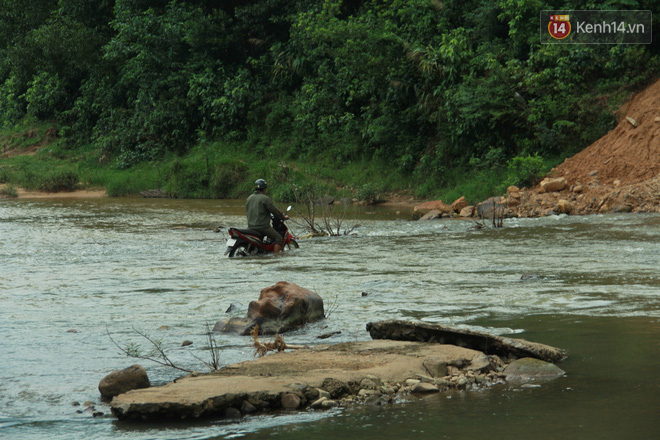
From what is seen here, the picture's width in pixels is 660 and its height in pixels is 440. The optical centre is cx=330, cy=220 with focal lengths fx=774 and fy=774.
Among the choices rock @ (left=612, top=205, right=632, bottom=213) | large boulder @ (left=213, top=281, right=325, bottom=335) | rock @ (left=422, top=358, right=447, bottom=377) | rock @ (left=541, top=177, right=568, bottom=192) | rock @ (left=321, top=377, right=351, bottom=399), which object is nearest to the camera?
rock @ (left=321, top=377, right=351, bottom=399)

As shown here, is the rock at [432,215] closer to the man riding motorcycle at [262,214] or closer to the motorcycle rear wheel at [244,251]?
the man riding motorcycle at [262,214]

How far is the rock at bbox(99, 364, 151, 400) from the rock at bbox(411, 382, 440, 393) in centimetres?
184

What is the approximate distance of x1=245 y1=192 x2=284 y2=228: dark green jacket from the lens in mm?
13430

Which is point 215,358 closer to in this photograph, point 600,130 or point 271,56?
point 600,130

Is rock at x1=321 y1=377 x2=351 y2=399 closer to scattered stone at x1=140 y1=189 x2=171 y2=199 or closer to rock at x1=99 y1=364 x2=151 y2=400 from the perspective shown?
rock at x1=99 y1=364 x2=151 y2=400

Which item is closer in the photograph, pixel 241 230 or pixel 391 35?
pixel 241 230

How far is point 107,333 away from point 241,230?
6.33 meters

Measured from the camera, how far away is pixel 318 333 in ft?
23.3

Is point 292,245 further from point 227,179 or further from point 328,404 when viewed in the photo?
point 227,179

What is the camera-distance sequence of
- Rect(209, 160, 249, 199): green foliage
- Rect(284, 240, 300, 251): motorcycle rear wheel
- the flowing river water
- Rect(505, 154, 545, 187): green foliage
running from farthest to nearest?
Rect(209, 160, 249, 199): green foliage < Rect(505, 154, 545, 187): green foliage < Rect(284, 240, 300, 251): motorcycle rear wheel < the flowing river water

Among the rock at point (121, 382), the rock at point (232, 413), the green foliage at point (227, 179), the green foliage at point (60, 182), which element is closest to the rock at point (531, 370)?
the rock at point (232, 413)

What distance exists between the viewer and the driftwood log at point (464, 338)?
226 inches

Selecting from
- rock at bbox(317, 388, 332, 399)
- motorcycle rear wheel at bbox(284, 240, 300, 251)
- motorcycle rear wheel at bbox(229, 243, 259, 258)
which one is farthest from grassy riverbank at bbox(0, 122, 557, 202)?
rock at bbox(317, 388, 332, 399)

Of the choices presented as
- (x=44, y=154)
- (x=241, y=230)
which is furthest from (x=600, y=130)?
(x=44, y=154)
